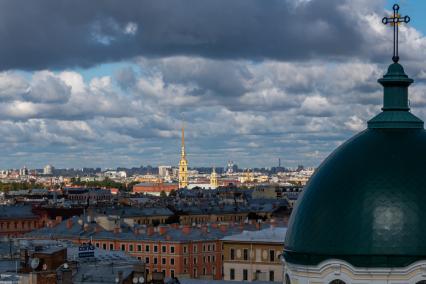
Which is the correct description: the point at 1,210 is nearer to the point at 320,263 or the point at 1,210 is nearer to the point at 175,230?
the point at 175,230

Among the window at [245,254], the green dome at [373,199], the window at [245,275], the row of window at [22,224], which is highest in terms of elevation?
the green dome at [373,199]

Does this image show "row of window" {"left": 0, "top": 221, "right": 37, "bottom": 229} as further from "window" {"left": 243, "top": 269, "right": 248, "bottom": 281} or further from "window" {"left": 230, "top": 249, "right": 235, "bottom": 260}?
"window" {"left": 243, "top": 269, "right": 248, "bottom": 281}

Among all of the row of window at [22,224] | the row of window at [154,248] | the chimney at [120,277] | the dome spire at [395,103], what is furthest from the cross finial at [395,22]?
the row of window at [22,224]

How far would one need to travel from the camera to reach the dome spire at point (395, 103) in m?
18.1

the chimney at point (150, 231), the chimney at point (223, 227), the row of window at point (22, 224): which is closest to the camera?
the chimney at point (150, 231)

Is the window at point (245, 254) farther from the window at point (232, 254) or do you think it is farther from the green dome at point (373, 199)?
the green dome at point (373, 199)

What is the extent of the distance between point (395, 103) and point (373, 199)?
2.19 m

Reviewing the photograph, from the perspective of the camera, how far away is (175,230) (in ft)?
303

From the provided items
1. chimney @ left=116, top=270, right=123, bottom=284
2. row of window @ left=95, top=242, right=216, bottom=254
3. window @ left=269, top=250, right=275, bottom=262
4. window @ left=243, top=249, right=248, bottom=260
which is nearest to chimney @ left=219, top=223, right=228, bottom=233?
row of window @ left=95, top=242, right=216, bottom=254

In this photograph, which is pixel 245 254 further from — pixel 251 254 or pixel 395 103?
pixel 395 103

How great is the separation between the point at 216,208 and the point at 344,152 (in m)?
133

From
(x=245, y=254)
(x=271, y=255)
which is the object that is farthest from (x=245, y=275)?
(x=271, y=255)

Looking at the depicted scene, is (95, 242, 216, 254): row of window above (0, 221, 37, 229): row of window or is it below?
below

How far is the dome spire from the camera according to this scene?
18.1m
